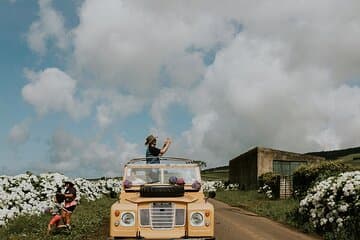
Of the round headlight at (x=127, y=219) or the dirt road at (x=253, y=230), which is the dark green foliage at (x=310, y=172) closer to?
the dirt road at (x=253, y=230)

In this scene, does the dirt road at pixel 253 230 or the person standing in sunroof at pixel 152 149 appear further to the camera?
the dirt road at pixel 253 230

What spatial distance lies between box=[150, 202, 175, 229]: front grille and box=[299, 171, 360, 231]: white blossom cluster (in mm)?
6067

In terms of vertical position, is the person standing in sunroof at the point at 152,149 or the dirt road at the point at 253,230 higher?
the person standing in sunroof at the point at 152,149

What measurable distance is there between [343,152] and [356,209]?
66.8 meters

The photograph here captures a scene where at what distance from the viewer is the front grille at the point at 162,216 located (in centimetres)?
1003

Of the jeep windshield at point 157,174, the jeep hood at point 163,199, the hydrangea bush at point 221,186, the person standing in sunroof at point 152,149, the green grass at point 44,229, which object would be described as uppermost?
the person standing in sunroof at point 152,149

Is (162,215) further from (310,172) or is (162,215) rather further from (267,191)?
(267,191)

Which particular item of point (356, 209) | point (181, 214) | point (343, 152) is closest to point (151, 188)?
point (181, 214)

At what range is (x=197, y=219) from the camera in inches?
392

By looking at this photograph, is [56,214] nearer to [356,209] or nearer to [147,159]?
[147,159]

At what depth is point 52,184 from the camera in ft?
77.9

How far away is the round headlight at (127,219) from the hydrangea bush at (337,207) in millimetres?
6594

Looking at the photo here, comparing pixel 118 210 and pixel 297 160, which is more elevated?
pixel 297 160

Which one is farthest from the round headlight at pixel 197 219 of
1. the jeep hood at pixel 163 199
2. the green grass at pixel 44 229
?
the green grass at pixel 44 229
